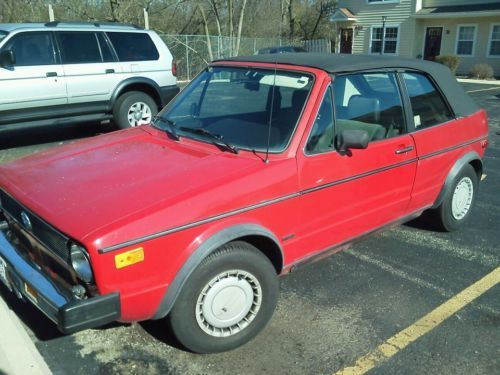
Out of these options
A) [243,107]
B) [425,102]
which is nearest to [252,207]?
[243,107]

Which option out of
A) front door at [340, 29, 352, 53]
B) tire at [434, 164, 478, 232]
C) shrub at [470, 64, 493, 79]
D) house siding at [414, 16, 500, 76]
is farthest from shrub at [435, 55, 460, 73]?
tire at [434, 164, 478, 232]

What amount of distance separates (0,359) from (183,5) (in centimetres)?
2704

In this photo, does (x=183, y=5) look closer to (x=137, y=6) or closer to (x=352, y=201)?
(x=137, y=6)

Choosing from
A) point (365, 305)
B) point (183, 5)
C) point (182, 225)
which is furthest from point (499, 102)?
point (183, 5)

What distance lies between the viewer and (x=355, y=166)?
3.40m

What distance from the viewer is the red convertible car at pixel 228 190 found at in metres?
2.46

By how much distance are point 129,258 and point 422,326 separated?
6.75 ft

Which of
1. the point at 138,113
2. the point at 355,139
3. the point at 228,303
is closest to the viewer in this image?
the point at 228,303

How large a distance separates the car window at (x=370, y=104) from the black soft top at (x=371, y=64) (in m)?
0.08

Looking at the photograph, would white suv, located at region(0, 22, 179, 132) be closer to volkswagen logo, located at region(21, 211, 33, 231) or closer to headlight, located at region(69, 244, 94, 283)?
volkswagen logo, located at region(21, 211, 33, 231)

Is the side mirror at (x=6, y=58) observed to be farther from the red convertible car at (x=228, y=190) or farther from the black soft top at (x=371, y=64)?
the black soft top at (x=371, y=64)

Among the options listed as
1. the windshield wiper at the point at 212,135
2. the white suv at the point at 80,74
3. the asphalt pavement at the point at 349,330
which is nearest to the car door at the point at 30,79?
the white suv at the point at 80,74

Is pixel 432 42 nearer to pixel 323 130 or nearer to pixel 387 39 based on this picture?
pixel 387 39

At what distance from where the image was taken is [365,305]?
347cm
